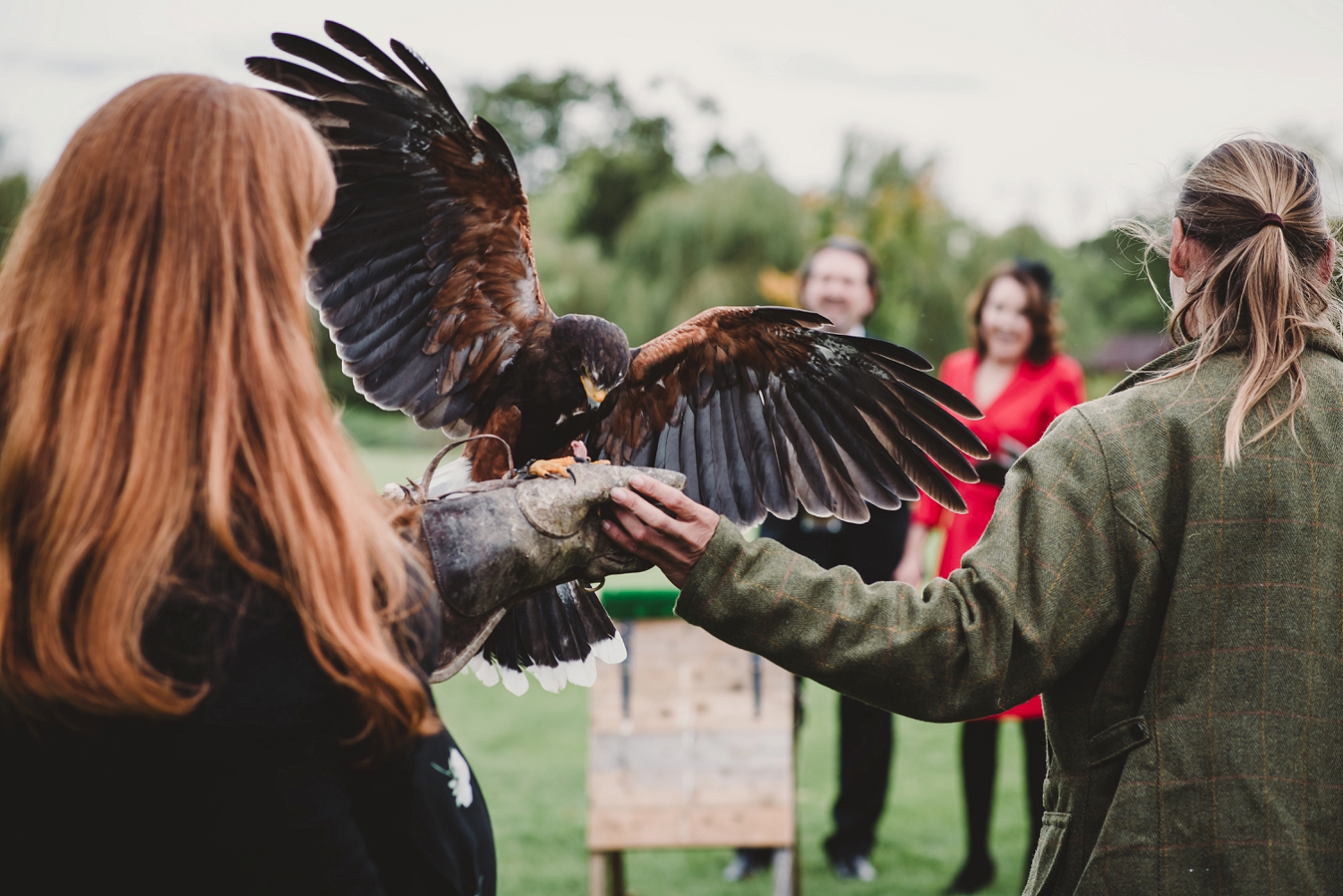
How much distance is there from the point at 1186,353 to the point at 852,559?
8.52 feet

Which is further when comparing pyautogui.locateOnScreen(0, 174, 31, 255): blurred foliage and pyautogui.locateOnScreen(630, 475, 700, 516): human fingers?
pyautogui.locateOnScreen(0, 174, 31, 255): blurred foliage

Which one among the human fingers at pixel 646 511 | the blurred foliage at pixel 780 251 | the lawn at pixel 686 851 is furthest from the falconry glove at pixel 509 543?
the blurred foliage at pixel 780 251

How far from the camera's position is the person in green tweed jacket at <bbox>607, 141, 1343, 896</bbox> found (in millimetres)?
1437

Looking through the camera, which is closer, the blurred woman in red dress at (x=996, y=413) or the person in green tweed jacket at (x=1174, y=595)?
the person in green tweed jacket at (x=1174, y=595)

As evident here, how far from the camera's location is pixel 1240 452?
1481 millimetres

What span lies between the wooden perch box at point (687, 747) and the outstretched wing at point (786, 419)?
0.97 m

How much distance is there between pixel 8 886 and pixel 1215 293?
5.70ft

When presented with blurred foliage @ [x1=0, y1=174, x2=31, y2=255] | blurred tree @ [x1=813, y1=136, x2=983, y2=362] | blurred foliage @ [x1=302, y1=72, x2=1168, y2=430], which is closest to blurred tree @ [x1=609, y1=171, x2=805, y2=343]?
blurred foliage @ [x1=302, y1=72, x2=1168, y2=430]

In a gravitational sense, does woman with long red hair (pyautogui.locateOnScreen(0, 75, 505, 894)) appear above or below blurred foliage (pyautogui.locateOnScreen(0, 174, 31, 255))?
below

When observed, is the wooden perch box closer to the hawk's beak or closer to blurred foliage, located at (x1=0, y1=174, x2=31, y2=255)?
the hawk's beak

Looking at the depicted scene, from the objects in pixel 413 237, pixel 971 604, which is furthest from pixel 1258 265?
pixel 413 237

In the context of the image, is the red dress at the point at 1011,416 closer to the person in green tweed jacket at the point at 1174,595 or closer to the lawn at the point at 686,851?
the lawn at the point at 686,851

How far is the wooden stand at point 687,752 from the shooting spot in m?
3.48

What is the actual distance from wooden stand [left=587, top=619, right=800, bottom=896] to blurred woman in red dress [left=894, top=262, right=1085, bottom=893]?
2.74ft
